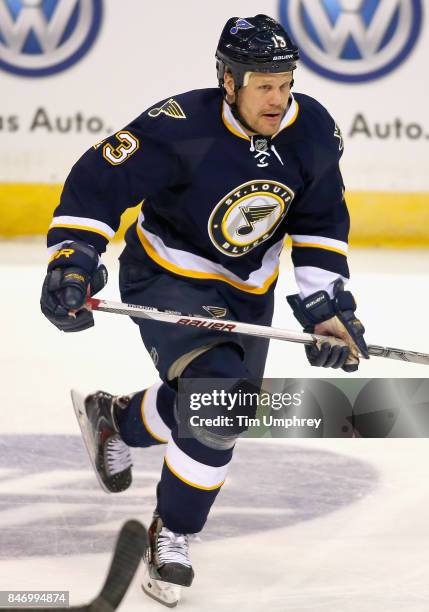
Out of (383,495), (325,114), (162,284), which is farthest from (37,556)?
(325,114)

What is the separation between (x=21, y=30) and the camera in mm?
6457

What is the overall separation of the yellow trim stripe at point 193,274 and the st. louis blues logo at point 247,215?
66 mm

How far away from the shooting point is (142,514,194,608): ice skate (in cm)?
253

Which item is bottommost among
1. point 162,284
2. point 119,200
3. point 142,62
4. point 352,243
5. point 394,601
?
point 352,243

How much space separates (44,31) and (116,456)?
12.2ft

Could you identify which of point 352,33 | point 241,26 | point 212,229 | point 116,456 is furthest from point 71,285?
point 352,33

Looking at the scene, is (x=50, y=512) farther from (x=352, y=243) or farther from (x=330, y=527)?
(x=352, y=243)

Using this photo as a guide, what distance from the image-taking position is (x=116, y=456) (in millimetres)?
3193

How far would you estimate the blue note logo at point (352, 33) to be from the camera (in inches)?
255

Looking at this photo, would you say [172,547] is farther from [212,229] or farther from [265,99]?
[265,99]

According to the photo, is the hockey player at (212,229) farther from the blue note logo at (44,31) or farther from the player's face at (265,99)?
the blue note logo at (44,31)

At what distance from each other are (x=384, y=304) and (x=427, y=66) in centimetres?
178

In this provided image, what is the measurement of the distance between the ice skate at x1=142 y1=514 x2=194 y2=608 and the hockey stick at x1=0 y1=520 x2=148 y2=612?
0.51 m

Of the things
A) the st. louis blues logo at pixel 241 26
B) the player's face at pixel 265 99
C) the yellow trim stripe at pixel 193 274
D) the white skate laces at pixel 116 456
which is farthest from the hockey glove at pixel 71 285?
the white skate laces at pixel 116 456
